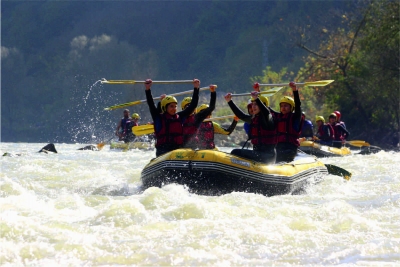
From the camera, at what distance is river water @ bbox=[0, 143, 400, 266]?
19.8 feet

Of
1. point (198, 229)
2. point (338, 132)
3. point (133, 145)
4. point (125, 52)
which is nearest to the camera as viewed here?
point (198, 229)

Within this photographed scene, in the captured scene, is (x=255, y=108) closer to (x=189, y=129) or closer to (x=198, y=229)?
(x=189, y=129)

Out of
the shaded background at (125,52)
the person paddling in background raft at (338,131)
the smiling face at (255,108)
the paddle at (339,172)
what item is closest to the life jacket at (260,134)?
the smiling face at (255,108)

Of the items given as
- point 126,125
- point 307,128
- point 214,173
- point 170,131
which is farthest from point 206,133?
point 126,125

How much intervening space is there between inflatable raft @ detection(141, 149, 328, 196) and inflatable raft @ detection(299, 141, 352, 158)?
27.4ft

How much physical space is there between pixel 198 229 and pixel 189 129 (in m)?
4.01

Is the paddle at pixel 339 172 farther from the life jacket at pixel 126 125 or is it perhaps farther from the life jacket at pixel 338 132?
the life jacket at pixel 126 125

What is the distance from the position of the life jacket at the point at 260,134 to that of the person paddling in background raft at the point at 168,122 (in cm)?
90

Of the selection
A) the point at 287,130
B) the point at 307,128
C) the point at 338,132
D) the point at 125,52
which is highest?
the point at 125,52

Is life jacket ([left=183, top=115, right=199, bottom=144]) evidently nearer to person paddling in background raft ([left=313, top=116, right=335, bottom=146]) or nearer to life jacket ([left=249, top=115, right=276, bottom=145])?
life jacket ([left=249, top=115, right=276, bottom=145])

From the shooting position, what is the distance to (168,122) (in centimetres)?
1024

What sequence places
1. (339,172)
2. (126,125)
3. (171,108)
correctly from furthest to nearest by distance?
(126,125)
(339,172)
(171,108)

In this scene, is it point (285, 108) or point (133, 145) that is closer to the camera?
point (285, 108)

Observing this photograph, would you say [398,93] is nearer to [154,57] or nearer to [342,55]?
[342,55]
